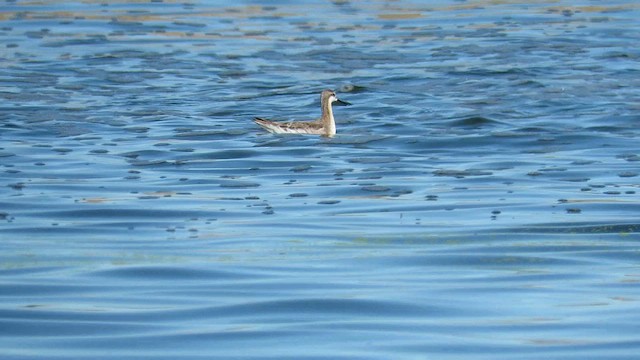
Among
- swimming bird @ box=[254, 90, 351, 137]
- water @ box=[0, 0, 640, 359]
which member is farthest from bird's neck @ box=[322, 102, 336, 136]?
water @ box=[0, 0, 640, 359]

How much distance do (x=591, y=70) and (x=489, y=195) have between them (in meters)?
10.5

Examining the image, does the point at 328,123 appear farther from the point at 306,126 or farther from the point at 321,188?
the point at 321,188

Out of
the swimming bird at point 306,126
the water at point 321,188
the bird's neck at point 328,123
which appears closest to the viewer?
the water at point 321,188

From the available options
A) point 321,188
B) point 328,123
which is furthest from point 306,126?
point 321,188

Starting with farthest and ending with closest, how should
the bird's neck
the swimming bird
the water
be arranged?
the bird's neck → the swimming bird → the water

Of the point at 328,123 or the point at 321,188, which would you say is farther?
the point at 328,123

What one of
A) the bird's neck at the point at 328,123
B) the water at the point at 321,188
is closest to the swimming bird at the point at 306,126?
the bird's neck at the point at 328,123

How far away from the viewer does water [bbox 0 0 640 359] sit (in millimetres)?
7887

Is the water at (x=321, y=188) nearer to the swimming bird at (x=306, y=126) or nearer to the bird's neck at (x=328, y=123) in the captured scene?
the swimming bird at (x=306, y=126)

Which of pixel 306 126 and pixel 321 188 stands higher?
pixel 306 126

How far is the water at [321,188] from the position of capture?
789 cm

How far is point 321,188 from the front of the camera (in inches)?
536

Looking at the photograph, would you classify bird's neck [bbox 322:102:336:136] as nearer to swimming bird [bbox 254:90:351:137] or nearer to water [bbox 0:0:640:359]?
A: swimming bird [bbox 254:90:351:137]

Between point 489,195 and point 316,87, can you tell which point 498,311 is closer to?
point 489,195
